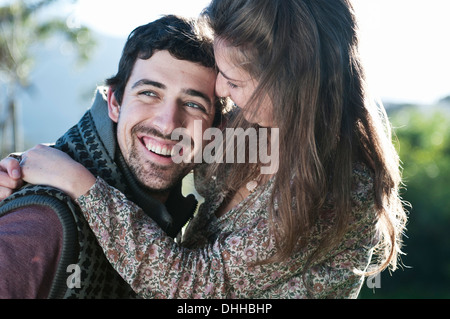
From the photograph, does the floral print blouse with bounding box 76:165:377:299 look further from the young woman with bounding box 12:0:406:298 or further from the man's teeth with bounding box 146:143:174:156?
the man's teeth with bounding box 146:143:174:156

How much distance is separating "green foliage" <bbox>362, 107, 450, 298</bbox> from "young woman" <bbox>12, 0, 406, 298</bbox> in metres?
4.79

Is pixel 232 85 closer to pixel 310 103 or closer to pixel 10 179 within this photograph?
pixel 310 103

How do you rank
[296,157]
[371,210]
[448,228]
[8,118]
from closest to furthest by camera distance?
[296,157] → [371,210] → [448,228] → [8,118]

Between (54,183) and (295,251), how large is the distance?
1.04 m

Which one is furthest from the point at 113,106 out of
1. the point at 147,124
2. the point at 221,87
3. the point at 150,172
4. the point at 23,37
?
the point at 23,37

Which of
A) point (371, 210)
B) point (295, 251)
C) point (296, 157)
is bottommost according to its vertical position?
point (295, 251)

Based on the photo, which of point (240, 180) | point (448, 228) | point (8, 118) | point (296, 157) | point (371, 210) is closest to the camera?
point (296, 157)

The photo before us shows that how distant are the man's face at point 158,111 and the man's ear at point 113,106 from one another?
7 centimetres

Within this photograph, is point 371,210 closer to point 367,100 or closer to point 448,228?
point 367,100

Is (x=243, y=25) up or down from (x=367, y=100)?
Answer: up

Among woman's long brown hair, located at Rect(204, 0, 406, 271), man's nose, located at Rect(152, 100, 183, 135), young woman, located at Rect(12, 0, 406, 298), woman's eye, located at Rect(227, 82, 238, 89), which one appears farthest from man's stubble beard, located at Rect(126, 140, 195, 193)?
woman's long brown hair, located at Rect(204, 0, 406, 271)

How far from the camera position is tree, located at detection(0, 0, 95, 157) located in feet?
42.6

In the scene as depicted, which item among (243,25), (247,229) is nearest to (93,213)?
(247,229)

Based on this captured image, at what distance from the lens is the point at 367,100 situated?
2.52 m
